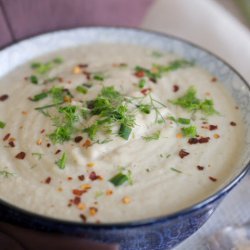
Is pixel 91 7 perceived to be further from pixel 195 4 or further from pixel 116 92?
pixel 116 92

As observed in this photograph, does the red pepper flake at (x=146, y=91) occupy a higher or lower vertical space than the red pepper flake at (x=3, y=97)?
lower

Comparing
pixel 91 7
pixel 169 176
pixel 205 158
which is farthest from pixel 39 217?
pixel 91 7

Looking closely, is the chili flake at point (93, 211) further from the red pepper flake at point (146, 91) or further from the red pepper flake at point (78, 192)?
the red pepper flake at point (146, 91)

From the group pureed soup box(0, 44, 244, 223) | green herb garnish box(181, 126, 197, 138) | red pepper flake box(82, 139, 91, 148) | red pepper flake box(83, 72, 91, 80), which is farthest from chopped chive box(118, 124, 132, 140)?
red pepper flake box(83, 72, 91, 80)

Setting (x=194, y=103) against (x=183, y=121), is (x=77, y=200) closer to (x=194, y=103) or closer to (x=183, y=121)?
(x=183, y=121)

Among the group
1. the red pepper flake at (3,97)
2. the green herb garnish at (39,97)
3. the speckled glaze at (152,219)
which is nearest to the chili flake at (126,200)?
the speckled glaze at (152,219)

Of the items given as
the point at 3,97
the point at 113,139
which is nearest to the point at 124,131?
the point at 113,139

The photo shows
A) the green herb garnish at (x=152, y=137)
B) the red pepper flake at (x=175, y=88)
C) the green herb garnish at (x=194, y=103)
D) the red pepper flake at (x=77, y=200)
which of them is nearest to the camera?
the red pepper flake at (x=77, y=200)

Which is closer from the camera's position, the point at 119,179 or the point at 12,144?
the point at 119,179
